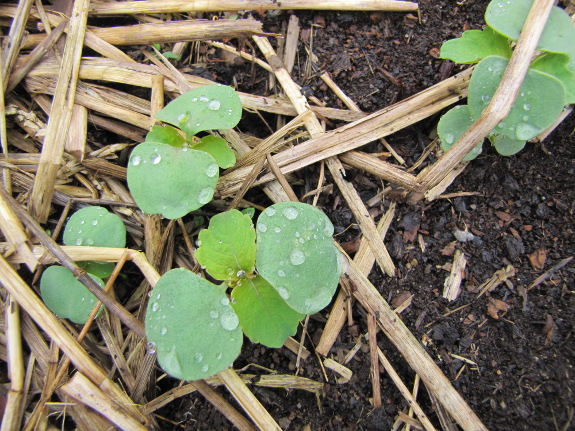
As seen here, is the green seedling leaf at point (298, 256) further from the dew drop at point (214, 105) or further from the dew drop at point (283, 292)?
the dew drop at point (214, 105)

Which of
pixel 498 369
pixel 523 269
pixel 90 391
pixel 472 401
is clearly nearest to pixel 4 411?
pixel 90 391

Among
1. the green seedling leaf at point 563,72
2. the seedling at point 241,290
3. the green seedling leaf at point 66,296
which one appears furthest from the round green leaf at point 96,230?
the green seedling leaf at point 563,72

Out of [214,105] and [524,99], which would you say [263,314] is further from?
[524,99]

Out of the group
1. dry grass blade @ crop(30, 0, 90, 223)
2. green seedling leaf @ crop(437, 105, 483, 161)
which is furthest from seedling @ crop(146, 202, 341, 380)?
dry grass blade @ crop(30, 0, 90, 223)

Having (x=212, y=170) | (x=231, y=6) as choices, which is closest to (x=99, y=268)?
(x=212, y=170)

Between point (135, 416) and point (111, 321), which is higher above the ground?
point (111, 321)

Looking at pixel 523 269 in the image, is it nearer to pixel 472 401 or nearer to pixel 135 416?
pixel 472 401
